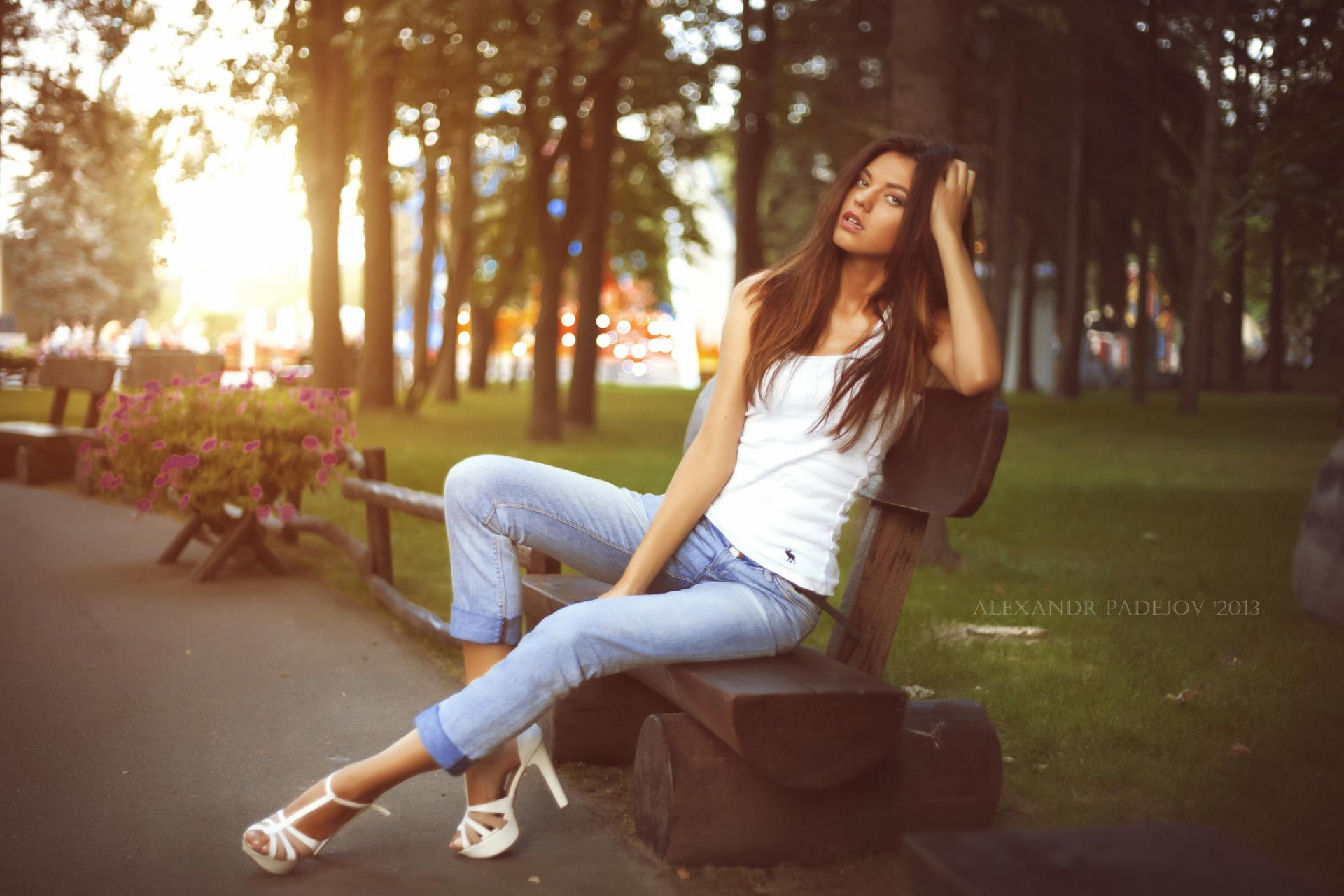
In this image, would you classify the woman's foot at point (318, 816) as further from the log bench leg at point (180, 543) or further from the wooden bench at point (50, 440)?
the wooden bench at point (50, 440)

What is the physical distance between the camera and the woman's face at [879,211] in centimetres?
392

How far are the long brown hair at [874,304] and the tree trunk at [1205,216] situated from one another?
25572 millimetres

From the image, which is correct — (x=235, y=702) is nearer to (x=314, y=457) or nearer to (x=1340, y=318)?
(x=314, y=457)

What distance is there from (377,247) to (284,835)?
2141 centimetres

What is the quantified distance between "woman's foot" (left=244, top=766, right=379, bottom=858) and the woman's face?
1906mm

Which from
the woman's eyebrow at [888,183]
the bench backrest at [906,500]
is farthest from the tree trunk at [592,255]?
the bench backrest at [906,500]

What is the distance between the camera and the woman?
3.48m

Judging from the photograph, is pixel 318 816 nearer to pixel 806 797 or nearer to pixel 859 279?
pixel 806 797

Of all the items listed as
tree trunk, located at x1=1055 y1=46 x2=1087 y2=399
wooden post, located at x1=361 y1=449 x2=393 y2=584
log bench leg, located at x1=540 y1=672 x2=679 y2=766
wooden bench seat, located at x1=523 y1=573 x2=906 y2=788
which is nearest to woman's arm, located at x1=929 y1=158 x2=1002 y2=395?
wooden bench seat, located at x1=523 y1=573 x2=906 y2=788

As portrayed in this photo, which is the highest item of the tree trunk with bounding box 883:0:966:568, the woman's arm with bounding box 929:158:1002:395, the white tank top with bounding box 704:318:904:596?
the tree trunk with bounding box 883:0:966:568

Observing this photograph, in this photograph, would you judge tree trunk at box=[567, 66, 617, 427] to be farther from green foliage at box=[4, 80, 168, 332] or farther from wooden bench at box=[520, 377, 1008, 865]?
green foliage at box=[4, 80, 168, 332]

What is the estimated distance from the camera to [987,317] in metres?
3.76

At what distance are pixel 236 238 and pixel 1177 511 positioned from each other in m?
40.9

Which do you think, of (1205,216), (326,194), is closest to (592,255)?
(326,194)
